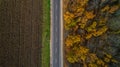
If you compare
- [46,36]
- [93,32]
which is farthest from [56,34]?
[93,32]

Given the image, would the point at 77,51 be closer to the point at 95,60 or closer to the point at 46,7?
the point at 95,60

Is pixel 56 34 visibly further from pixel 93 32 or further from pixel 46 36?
pixel 93 32

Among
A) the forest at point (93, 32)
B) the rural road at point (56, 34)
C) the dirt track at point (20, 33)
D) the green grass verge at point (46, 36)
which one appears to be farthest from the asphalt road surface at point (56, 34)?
the forest at point (93, 32)

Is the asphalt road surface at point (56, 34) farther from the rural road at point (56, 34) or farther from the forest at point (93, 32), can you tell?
the forest at point (93, 32)

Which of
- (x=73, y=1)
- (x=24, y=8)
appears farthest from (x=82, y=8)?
(x=24, y=8)

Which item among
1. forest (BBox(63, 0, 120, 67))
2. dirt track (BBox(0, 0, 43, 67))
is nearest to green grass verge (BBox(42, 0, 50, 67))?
dirt track (BBox(0, 0, 43, 67))
